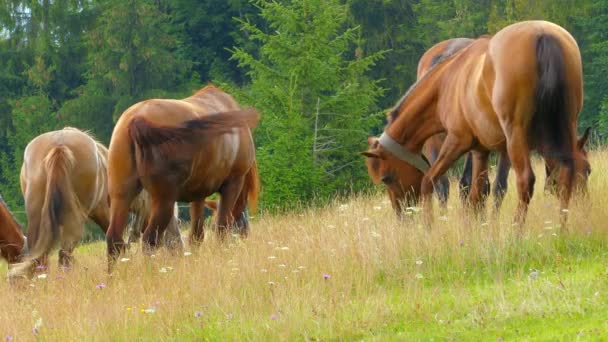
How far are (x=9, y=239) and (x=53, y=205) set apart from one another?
1.32 m

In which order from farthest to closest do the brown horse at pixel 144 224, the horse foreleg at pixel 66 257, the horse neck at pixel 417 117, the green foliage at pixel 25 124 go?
the green foliage at pixel 25 124 → the horse foreleg at pixel 66 257 → the brown horse at pixel 144 224 → the horse neck at pixel 417 117

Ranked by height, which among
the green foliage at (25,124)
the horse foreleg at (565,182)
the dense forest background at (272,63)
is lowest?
the green foliage at (25,124)

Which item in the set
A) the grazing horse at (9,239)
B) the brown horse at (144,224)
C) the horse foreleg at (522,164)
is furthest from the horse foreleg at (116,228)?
the horse foreleg at (522,164)

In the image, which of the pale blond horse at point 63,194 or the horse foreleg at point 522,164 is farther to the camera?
the pale blond horse at point 63,194

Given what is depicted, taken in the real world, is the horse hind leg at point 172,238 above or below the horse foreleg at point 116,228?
below

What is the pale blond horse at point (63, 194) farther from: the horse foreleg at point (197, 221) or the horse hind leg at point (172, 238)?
the horse foreleg at point (197, 221)

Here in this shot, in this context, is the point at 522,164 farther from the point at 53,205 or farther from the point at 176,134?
the point at 53,205

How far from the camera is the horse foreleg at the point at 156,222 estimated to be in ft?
35.3

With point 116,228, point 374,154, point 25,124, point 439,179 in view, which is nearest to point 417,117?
point 374,154

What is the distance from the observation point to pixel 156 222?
1083 cm

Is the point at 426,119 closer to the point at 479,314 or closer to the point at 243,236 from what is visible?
the point at 243,236

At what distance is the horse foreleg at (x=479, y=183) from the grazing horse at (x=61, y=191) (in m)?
4.55

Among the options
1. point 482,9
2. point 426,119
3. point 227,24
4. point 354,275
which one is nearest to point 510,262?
point 354,275

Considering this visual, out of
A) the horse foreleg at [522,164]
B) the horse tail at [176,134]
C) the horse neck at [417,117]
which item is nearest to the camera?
the horse foreleg at [522,164]
